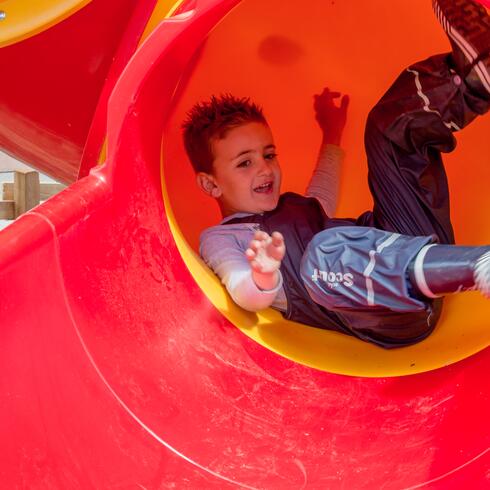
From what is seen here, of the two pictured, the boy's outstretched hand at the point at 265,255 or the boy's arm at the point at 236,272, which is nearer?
the boy's outstretched hand at the point at 265,255

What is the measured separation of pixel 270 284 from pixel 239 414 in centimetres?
24

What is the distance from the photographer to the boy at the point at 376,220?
1.31 m

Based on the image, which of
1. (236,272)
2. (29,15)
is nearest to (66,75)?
(29,15)

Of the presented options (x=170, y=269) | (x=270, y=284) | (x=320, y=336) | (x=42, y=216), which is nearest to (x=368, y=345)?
(x=320, y=336)

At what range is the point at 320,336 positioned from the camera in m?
1.70

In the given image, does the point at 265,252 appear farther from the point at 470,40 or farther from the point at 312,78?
the point at 312,78

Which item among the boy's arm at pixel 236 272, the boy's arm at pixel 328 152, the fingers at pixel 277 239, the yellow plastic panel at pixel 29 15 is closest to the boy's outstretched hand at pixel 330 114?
the boy's arm at pixel 328 152

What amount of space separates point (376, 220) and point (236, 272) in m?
0.29

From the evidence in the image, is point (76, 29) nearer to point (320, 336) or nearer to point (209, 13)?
point (209, 13)

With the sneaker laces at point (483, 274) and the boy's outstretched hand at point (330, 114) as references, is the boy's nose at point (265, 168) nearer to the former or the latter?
the boy's outstretched hand at point (330, 114)

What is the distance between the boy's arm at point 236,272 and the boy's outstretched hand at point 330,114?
1.69ft

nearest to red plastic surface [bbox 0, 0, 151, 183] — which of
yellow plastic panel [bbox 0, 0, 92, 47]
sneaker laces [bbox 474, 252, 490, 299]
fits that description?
yellow plastic panel [bbox 0, 0, 92, 47]

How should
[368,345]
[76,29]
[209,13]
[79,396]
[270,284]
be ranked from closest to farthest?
[79,396] → [209,13] → [270,284] → [368,345] → [76,29]

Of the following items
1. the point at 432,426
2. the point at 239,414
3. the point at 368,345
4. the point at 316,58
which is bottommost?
the point at 432,426
